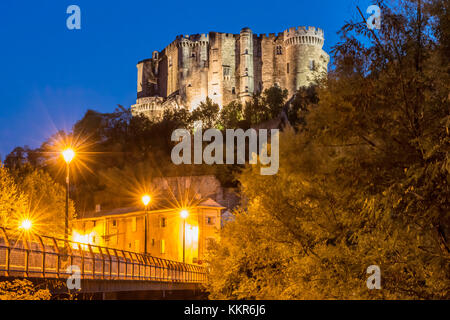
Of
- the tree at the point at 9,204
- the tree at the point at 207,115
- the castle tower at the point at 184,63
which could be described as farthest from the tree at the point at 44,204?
the castle tower at the point at 184,63

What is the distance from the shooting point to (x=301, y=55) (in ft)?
348

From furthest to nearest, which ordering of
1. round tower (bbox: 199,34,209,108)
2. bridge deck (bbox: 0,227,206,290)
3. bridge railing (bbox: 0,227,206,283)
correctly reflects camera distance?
round tower (bbox: 199,34,209,108) < bridge deck (bbox: 0,227,206,290) < bridge railing (bbox: 0,227,206,283)

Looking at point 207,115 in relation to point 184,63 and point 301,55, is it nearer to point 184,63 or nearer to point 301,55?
point 184,63

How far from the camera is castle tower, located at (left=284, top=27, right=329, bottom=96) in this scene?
10531 cm

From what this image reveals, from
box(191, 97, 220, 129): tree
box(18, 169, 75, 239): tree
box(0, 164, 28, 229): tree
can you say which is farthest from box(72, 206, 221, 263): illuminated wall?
box(191, 97, 220, 129): tree

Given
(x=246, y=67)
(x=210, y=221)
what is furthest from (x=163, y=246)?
(x=246, y=67)

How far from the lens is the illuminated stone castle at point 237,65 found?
106 metres

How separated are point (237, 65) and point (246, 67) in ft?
7.67

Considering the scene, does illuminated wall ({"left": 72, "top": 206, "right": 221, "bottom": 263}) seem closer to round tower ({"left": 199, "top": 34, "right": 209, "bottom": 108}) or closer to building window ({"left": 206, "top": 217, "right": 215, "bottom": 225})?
building window ({"left": 206, "top": 217, "right": 215, "bottom": 225})

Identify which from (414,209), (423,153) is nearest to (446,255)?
(414,209)

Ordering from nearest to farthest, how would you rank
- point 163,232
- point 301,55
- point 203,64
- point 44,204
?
point 44,204, point 163,232, point 301,55, point 203,64

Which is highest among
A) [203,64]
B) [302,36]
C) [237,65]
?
[302,36]

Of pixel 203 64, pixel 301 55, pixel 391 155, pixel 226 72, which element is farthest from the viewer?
pixel 203 64

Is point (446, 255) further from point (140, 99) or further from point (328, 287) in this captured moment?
point (140, 99)
